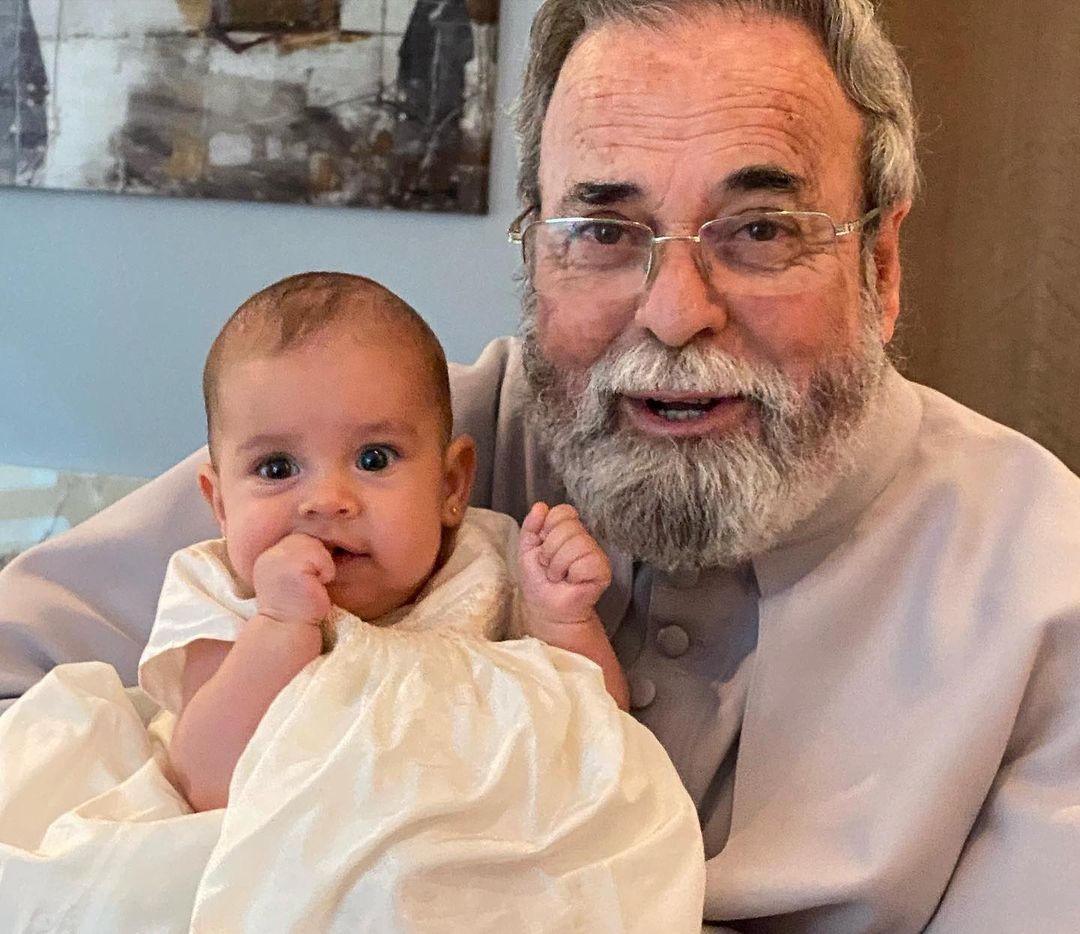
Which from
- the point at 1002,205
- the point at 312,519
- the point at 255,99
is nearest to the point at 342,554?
the point at 312,519

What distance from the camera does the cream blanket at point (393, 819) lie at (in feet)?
2.63

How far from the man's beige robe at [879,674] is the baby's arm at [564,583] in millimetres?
150

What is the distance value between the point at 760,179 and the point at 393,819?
72cm

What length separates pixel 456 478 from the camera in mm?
1147

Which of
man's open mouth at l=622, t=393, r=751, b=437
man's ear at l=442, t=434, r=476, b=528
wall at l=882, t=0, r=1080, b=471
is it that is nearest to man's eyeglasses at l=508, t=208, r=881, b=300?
man's open mouth at l=622, t=393, r=751, b=437

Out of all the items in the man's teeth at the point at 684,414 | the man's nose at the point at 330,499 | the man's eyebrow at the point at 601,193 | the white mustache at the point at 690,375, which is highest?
the man's eyebrow at the point at 601,193

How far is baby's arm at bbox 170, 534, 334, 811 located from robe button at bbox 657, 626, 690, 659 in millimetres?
417

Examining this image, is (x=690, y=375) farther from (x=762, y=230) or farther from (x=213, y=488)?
(x=213, y=488)

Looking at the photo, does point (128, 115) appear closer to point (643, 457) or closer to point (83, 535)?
point (83, 535)

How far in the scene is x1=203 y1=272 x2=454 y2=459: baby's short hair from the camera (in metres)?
1.02

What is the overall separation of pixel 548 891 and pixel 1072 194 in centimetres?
146

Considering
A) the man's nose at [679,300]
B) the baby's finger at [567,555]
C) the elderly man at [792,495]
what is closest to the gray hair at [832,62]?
the elderly man at [792,495]

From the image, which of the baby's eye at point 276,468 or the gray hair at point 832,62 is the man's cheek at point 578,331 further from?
the baby's eye at point 276,468

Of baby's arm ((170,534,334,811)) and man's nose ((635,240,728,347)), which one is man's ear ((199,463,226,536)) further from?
man's nose ((635,240,728,347))
